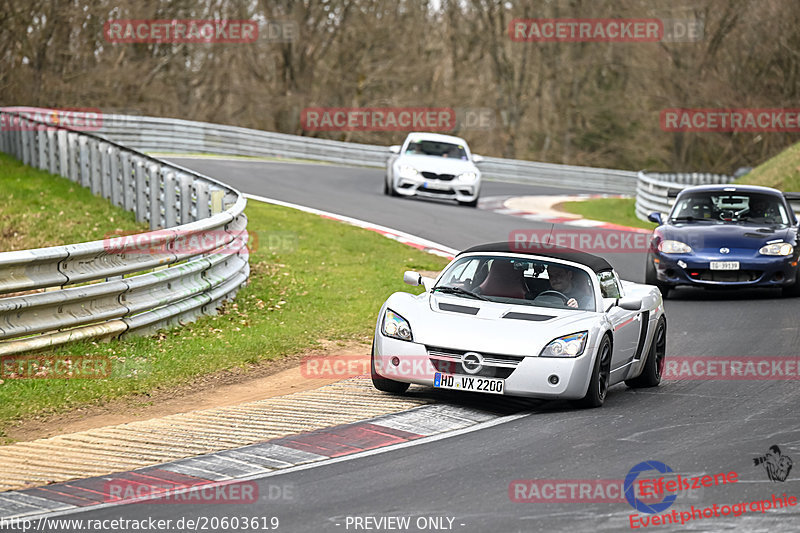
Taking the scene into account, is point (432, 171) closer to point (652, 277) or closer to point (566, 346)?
point (652, 277)

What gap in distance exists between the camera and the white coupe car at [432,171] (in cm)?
2612

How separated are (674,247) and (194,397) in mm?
8331

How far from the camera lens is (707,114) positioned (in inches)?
2050

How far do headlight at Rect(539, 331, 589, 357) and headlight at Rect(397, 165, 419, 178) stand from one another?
57.9 ft

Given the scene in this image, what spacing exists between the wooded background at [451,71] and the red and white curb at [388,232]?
63.1ft

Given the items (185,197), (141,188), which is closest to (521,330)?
(185,197)

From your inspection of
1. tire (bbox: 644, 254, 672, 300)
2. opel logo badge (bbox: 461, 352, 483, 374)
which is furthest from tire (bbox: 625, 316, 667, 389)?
tire (bbox: 644, 254, 672, 300)

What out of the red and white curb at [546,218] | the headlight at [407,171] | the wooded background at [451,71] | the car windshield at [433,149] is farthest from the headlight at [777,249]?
the wooded background at [451,71]

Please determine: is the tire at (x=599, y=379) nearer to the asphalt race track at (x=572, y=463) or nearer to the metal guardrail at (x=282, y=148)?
the asphalt race track at (x=572, y=463)

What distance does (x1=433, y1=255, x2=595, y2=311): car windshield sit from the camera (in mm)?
9547

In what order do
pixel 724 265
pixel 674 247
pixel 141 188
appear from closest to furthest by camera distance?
1. pixel 724 265
2. pixel 674 247
3. pixel 141 188

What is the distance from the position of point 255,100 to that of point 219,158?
58.1 feet

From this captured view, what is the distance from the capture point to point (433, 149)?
2678 cm

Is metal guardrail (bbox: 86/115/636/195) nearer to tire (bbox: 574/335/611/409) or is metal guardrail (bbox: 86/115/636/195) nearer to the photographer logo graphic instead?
tire (bbox: 574/335/611/409)
